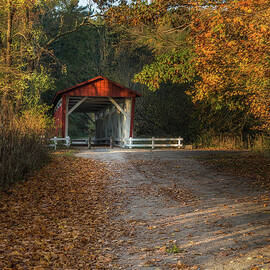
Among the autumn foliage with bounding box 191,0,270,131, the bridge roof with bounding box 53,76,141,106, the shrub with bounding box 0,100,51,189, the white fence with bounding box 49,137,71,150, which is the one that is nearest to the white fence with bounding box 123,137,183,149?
the bridge roof with bounding box 53,76,141,106

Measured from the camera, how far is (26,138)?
13.5 meters

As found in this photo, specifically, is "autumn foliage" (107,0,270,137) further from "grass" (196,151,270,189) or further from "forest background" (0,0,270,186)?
"grass" (196,151,270,189)

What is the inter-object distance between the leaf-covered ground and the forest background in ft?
5.12

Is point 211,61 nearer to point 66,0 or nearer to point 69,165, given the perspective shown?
point 69,165

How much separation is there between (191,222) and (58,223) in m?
2.66

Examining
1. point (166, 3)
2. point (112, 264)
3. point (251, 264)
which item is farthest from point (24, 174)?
point (251, 264)

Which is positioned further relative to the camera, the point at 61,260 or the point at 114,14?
the point at 114,14

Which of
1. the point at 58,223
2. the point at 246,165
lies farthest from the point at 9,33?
the point at 58,223

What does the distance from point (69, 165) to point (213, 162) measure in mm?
5949

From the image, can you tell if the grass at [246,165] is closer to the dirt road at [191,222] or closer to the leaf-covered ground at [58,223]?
the dirt road at [191,222]

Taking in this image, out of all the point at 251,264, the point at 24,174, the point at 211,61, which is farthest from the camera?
the point at 24,174

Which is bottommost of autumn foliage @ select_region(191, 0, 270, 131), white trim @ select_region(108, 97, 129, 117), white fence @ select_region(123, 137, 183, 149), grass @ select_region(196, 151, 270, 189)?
grass @ select_region(196, 151, 270, 189)

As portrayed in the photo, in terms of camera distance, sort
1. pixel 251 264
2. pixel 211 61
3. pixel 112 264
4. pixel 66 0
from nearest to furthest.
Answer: pixel 251 264 → pixel 112 264 → pixel 211 61 → pixel 66 0

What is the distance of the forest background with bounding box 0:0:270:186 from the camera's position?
1105cm
